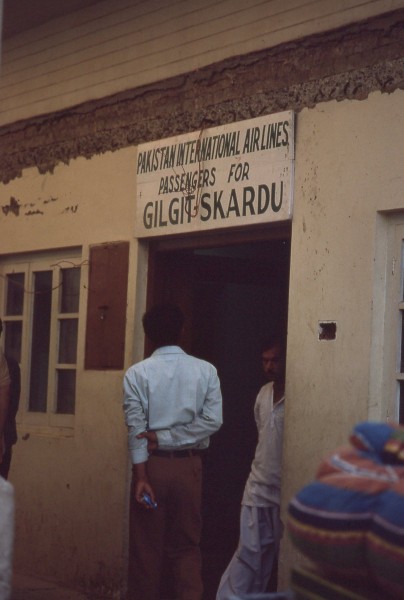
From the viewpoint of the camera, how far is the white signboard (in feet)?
23.7

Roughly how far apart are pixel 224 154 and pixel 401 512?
5036 millimetres

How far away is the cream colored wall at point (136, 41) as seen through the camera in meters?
7.30

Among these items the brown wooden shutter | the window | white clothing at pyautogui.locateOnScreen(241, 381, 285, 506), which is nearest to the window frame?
the window

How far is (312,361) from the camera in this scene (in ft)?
22.6

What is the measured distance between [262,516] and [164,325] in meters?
1.49

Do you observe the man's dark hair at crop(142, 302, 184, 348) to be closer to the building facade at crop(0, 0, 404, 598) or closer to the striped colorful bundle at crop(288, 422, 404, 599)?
the building facade at crop(0, 0, 404, 598)

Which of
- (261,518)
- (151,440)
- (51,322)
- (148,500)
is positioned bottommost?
(261,518)

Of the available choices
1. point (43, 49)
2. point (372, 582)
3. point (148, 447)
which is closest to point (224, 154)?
point (148, 447)

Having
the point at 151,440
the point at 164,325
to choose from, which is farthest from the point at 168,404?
the point at 164,325

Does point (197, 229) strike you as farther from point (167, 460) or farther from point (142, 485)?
point (142, 485)

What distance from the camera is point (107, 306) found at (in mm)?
8648

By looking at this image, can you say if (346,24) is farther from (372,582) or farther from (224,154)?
(372,582)

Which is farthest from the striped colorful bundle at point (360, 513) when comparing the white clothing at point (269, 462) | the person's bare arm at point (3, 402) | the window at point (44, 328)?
the window at point (44, 328)

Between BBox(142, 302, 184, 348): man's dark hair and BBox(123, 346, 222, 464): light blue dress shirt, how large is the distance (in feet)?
0.42
